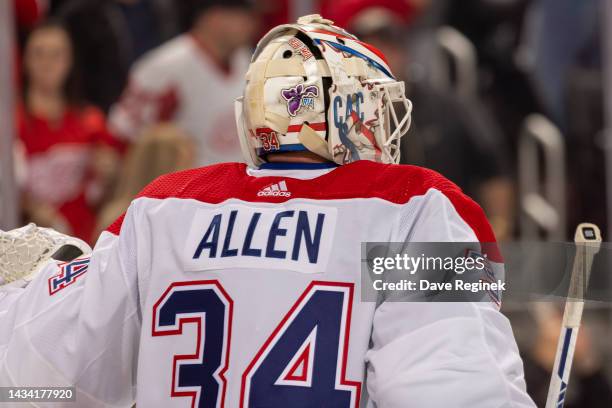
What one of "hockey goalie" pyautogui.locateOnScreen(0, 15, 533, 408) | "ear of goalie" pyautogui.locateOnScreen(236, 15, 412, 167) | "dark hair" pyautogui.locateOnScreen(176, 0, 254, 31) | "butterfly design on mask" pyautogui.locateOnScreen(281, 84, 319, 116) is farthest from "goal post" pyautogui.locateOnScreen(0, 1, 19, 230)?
"butterfly design on mask" pyautogui.locateOnScreen(281, 84, 319, 116)

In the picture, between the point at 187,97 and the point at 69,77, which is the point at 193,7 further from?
the point at 69,77

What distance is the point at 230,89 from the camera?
5219mm

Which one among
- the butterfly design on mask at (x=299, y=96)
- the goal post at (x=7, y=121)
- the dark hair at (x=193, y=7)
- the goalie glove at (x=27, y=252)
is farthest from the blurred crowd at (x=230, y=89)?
the butterfly design on mask at (x=299, y=96)

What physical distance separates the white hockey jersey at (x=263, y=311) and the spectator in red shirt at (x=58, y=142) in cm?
246

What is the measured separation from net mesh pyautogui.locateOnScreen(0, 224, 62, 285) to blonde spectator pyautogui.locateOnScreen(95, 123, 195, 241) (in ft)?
6.83

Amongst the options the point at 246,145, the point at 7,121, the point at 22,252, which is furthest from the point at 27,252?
the point at 7,121

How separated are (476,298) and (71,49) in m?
3.28

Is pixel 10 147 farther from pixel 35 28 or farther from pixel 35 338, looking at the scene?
pixel 35 338

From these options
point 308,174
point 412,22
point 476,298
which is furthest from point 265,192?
point 412,22

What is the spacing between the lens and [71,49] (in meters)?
5.02

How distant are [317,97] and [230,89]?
9.60ft

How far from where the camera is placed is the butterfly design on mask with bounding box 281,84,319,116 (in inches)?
91.6

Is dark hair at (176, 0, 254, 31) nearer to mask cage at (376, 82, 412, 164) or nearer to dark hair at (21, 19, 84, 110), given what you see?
dark hair at (21, 19, 84, 110)

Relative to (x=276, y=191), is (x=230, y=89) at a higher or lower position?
lower
